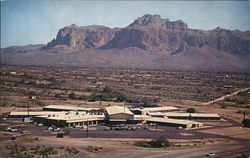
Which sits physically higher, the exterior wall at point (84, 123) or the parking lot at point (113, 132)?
the exterior wall at point (84, 123)

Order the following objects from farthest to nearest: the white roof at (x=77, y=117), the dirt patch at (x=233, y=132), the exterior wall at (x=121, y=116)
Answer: the exterior wall at (x=121, y=116)
the white roof at (x=77, y=117)
the dirt patch at (x=233, y=132)

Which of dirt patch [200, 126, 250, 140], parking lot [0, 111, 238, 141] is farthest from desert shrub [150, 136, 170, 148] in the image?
dirt patch [200, 126, 250, 140]

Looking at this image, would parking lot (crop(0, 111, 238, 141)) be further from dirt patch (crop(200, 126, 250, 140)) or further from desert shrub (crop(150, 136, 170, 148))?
desert shrub (crop(150, 136, 170, 148))

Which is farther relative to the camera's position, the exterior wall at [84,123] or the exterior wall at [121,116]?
the exterior wall at [121,116]

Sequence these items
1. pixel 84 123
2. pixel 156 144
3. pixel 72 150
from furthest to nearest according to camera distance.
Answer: pixel 84 123
pixel 156 144
pixel 72 150

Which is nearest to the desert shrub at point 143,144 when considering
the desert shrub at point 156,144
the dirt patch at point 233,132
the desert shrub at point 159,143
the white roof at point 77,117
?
the desert shrub at point 156,144

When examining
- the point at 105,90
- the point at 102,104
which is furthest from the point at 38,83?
the point at 102,104

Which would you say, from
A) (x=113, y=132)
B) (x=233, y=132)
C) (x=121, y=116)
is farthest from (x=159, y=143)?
(x=121, y=116)

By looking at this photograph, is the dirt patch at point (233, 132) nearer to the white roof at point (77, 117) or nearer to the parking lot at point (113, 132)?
the parking lot at point (113, 132)

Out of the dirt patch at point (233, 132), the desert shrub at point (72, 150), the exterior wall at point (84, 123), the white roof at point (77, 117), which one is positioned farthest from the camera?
the white roof at point (77, 117)

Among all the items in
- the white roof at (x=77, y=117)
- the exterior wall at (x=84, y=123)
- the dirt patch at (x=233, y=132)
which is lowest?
the dirt patch at (x=233, y=132)

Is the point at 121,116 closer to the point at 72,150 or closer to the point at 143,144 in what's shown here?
the point at 143,144

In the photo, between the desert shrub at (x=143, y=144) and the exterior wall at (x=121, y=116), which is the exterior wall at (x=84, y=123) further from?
the desert shrub at (x=143, y=144)
